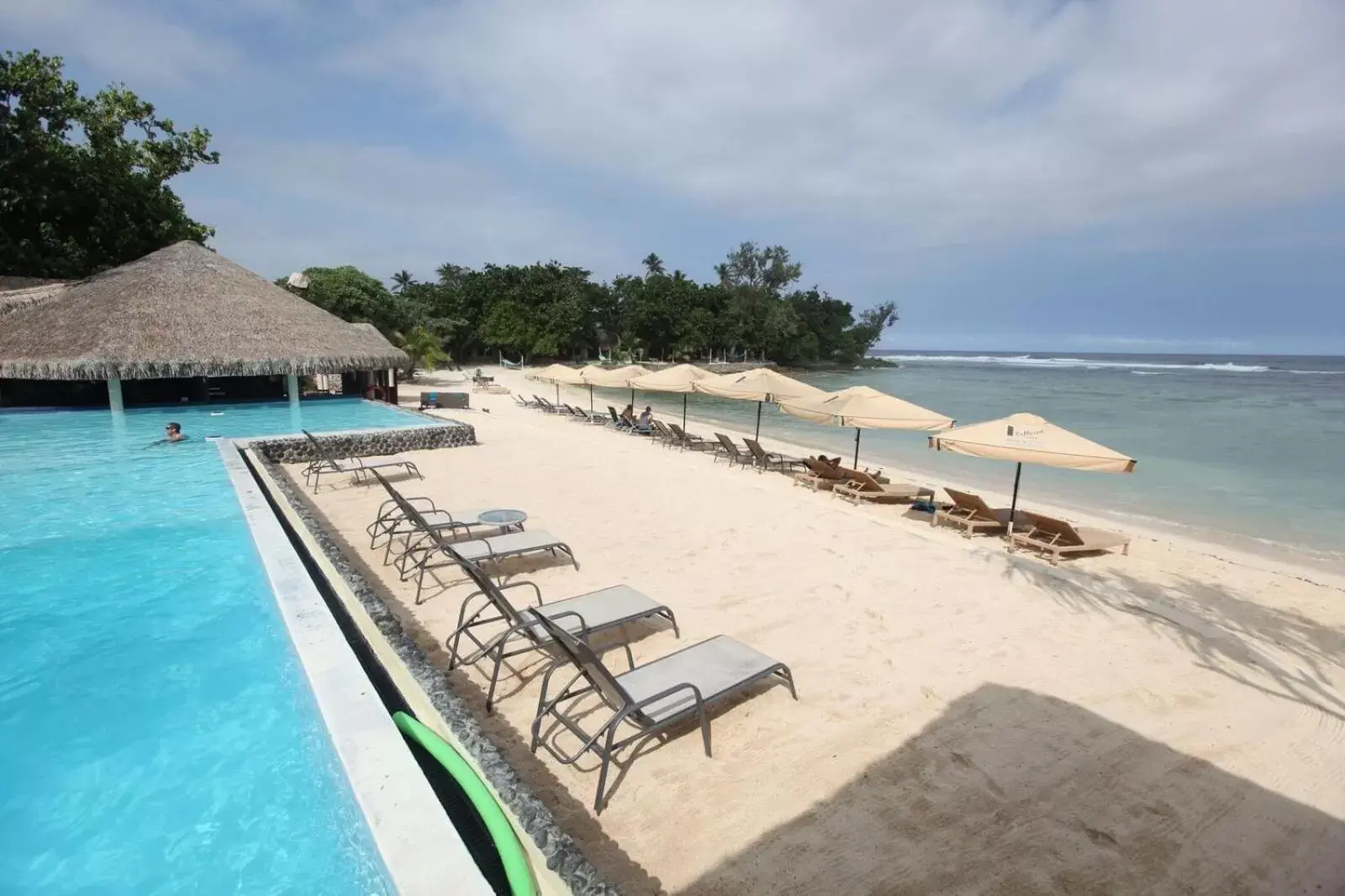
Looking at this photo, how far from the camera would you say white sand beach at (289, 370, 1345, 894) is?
2777 millimetres

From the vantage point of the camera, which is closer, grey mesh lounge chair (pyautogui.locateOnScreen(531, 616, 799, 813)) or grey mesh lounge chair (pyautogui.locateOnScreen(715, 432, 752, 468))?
grey mesh lounge chair (pyautogui.locateOnScreen(531, 616, 799, 813))

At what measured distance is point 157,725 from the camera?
12.3 ft

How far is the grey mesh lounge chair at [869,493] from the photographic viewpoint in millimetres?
9797

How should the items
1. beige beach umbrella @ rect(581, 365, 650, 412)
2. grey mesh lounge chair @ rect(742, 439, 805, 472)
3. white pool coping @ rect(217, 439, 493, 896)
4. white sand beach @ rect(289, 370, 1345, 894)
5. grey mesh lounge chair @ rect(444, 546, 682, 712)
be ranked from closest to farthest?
white pool coping @ rect(217, 439, 493, 896) < white sand beach @ rect(289, 370, 1345, 894) < grey mesh lounge chair @ rect(444, 546, 682, 712) < grey mesh lounge chair @ rect(742, 439, 805, 472) < beige beach umbrella @ rect(581, 365, 650, 412)

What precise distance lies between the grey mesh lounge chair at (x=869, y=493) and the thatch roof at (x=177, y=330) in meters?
14.4

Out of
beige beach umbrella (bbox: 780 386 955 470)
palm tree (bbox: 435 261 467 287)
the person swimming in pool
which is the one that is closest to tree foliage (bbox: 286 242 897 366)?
palm tree (bbox: 435 261 467 287)

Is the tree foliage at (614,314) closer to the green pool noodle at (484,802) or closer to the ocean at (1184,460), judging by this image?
the ocean at (1184,460)

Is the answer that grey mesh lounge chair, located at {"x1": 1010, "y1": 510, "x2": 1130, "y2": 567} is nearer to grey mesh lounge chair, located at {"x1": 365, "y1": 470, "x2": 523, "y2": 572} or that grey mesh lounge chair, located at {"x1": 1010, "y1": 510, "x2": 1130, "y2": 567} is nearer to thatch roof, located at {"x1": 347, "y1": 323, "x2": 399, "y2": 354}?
grey mesh lounge chair, located at {"x1": 365, "y1": 470, "x2": 523, "y2": 572}

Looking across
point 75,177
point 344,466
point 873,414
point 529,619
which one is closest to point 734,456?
point 873,414

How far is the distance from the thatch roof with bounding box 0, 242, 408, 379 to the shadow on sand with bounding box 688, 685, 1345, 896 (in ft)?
59.0

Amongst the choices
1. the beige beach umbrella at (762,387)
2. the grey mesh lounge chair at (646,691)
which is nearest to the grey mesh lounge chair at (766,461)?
the beige beach umbrella at (762,387)

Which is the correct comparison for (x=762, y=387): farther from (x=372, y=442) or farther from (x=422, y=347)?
(x=422, y=347)

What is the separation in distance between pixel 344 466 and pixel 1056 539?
34.9 ft

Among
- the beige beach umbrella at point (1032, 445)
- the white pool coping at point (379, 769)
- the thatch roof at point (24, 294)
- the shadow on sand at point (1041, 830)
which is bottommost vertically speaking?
the shadow on sand at point (1041, 830)
